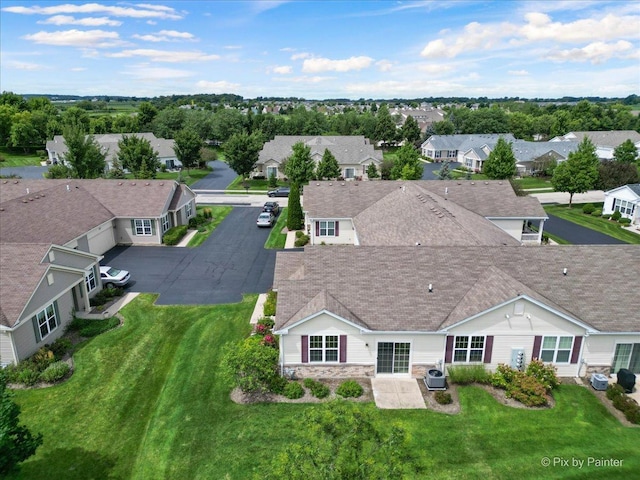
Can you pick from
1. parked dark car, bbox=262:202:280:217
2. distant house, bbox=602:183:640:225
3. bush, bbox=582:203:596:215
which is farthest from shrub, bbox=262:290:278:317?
bush, bbox=582:203:596:215

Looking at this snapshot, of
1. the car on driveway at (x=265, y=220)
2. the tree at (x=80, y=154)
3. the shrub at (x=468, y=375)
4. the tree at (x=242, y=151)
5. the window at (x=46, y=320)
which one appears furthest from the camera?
the tree at (x=242, y=151)

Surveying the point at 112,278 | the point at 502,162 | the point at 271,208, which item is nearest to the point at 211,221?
the point at 271,208

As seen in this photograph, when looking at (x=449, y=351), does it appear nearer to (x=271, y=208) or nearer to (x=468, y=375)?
(x=468, y=375)

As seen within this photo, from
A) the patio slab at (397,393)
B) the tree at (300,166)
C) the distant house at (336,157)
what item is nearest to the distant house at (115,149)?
the distant house at (336,157)

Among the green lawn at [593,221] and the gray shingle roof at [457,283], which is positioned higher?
the gray shingle roof at [457,283]

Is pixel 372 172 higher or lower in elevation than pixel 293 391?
higher

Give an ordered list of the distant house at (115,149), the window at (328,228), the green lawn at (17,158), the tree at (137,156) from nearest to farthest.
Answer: the window at (328,228) < the tree at (137,156) < the distant house at (115,149) < the green lawn at (17,158)

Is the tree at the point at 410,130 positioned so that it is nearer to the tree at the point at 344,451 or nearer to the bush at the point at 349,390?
the bush at the point at 349,390
